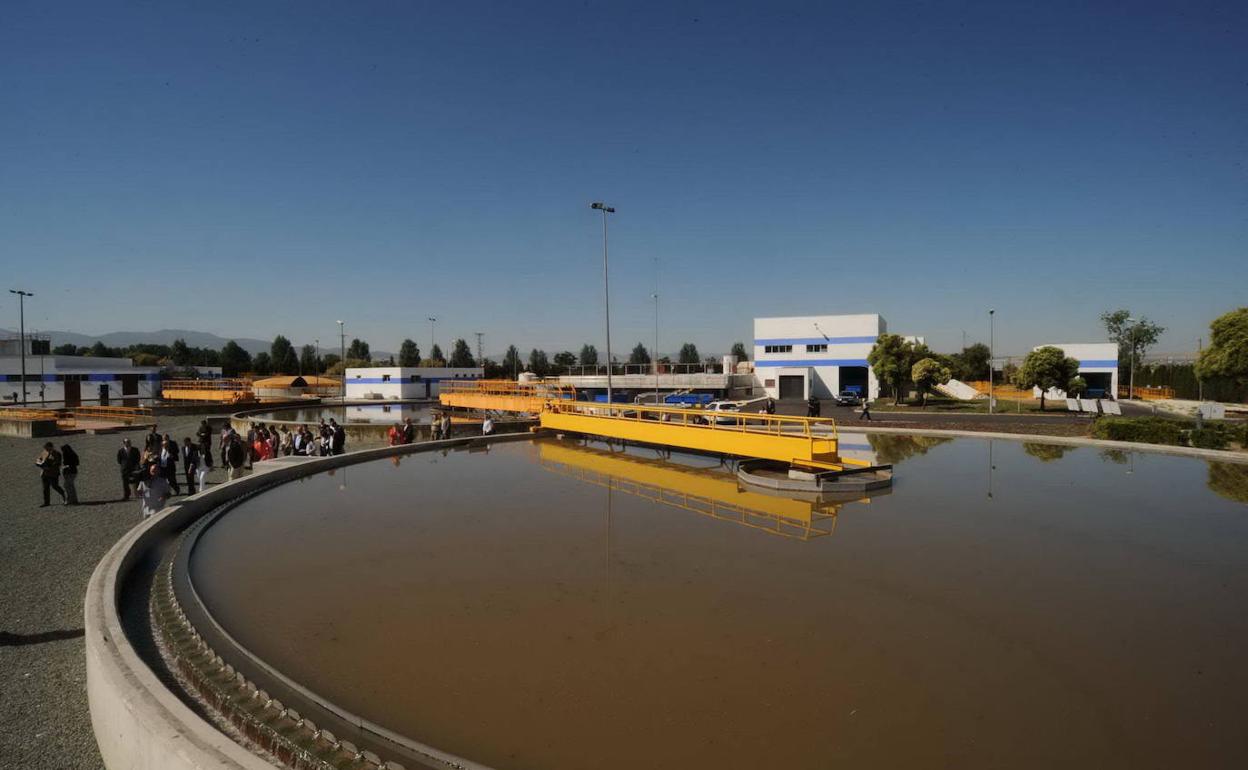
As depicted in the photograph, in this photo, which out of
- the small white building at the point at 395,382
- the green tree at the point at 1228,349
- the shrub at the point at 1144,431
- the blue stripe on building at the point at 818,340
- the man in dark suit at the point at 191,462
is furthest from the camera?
the small white building at the point at 395,382

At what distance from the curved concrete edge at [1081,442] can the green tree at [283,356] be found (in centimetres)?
11154

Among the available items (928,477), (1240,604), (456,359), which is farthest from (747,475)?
(456,359)

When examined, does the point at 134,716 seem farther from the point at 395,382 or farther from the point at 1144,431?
the point at 395,382

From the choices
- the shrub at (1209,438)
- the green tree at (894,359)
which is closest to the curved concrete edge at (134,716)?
the shrub at (1209,438)

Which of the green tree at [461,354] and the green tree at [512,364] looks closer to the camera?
the green tree at [512,364]

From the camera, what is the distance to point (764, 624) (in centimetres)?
629

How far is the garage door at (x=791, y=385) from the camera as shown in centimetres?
4778

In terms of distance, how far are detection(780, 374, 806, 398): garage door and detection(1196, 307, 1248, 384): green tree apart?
77.0ft

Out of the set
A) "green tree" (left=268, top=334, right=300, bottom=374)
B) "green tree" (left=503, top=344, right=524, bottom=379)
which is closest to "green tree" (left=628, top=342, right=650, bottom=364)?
"green tree" (left=503, top=344, right=524, bottom=379)

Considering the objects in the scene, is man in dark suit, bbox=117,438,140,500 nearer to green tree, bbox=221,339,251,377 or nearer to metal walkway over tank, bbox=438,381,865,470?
metal walkway over tank, bbox=438,381,865,470

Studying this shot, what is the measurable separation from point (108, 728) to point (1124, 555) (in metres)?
11.9

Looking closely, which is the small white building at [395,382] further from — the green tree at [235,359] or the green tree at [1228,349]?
the green tree at [235,359]

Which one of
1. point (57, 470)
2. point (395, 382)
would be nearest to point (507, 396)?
point (57, 470)

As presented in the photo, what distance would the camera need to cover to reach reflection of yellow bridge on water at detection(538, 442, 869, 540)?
10641mm
